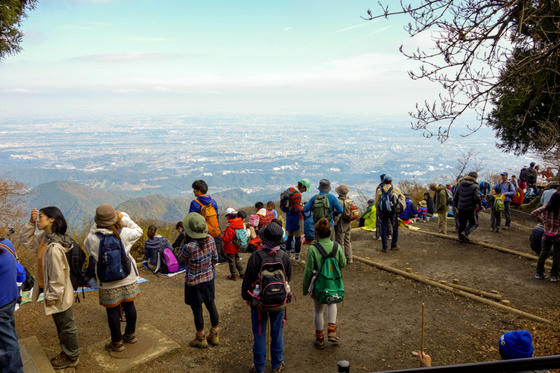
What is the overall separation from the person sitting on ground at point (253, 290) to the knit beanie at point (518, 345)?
2.04m

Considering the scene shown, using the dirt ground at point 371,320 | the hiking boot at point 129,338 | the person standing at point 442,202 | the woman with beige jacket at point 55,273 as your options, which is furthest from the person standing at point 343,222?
the woman with beige jacket at point 55,273

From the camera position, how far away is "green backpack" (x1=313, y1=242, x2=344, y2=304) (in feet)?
13.7

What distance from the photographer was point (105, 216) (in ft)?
12.9

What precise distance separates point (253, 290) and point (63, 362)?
2350 millimetres

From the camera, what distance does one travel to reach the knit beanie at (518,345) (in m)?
2.52

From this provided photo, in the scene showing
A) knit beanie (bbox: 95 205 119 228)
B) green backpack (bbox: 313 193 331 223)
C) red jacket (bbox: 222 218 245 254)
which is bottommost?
red jacket (bbox: 222 218 245 254)

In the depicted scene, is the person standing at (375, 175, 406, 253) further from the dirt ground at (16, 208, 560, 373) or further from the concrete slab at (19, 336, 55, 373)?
the concrete slab at (19, 336, 55, 373)

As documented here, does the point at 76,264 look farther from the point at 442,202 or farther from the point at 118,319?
the point at 442,202

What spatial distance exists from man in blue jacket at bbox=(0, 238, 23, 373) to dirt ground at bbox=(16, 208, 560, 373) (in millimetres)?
820

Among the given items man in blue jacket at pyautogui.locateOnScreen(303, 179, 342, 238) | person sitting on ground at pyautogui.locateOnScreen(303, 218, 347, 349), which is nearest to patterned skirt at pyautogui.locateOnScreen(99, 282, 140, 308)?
person sitting on ground at pyautogui.locateOnScreen(303, 218, 347, 349)

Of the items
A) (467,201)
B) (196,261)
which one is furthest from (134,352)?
(467,201)

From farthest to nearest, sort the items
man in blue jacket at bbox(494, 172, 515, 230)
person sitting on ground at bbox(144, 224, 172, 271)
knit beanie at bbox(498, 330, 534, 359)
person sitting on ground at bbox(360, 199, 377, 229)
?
person sitting on ground at bbox(360, 199, 377, 229), man in blue jacket at bbox(494, 172, 515, 230), person sitting on ground at bbox(144, 224, 172, 271), knit beanie at bbox(498, 330, 534, 359)

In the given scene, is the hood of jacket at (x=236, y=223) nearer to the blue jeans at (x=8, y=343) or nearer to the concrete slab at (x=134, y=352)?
the concrete slab at (x=134, y=352)

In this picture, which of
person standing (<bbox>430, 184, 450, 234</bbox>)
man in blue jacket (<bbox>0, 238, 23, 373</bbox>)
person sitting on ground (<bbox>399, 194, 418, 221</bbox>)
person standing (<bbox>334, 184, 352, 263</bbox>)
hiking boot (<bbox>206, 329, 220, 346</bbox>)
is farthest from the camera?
person sitting on ground (<bbox>399, 194, 418, 221</bbox>)
